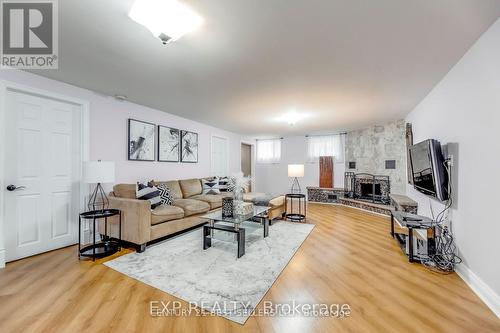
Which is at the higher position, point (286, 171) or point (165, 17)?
point (165, 17)

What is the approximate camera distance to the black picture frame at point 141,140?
3.78 m

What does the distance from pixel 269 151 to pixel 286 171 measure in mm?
1036

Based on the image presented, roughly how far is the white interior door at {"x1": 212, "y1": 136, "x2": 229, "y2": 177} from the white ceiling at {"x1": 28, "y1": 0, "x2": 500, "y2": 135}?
2.52 meters

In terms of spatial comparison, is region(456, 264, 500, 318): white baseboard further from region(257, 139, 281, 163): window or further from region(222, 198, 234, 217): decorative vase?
region(257, 139, 281, 163): window

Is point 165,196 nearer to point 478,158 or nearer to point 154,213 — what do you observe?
point 154,213

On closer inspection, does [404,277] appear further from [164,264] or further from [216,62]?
[216,62]

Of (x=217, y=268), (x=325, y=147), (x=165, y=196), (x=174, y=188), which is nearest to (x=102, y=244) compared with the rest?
(x=165, y=196)

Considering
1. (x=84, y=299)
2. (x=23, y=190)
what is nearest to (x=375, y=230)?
(x=84, y=299)

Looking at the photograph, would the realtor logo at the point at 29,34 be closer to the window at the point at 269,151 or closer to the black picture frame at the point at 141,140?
the black picture frame at the point at 141,140

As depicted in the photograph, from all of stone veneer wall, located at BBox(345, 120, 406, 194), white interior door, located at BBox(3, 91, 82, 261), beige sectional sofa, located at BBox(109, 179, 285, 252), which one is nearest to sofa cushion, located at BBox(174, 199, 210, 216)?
beige sectional sofa, located at BBox(109, 179, 285, 252)

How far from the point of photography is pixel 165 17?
1.52 metres

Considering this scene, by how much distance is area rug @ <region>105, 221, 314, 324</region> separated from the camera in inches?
71.3

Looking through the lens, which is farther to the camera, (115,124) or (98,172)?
(115,124)

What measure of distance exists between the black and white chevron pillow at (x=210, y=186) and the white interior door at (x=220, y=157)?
985 millimetres
